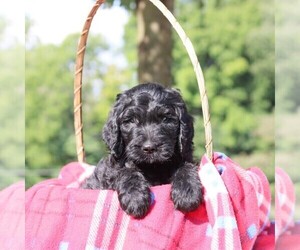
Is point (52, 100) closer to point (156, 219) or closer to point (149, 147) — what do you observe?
point (149, 147)

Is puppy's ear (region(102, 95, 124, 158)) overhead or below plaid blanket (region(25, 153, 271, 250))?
overhead

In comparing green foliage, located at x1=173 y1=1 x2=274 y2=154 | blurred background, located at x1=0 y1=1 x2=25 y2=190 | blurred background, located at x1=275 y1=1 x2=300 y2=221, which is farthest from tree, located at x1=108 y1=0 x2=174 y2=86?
green foliage, located at x1=173 y1=1 x2=274 y2=154

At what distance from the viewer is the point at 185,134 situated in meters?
3.34

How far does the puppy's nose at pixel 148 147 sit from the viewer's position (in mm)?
3176

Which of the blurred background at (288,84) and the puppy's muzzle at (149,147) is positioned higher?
the blurred background at (288,84)

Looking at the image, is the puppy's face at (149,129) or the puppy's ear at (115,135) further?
the puppy's ear at (115,135)

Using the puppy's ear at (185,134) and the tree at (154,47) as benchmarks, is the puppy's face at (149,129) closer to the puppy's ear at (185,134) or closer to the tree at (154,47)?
the puppy's ear at (185,134)

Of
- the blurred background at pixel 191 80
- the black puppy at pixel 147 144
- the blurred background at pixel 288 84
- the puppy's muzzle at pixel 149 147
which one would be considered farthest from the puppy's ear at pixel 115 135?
the blurred background at pixel 191 80

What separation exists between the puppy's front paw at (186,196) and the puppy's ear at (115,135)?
0.58 meters

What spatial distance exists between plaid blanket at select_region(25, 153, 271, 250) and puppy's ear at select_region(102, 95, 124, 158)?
0.37 metres

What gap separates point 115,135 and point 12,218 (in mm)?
873

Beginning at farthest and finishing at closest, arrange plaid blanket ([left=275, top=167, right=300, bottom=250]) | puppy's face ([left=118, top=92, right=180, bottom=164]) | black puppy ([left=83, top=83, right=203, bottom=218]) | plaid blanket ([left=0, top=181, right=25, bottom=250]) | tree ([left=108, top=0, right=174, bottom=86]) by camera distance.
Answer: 1. tree ([left=108, top=0, right=174, bottom=86])
2. plaid blanket ([left=275, top=167, right=300, bottom=250])
3. plaid blanket ([left=0, top=181, right=25, bottom=250])
4. puppy's face ([left=118, top=92, right=180, bottom=164])
5. black puppy ([left=83, top=83, right=203, bottom=218])

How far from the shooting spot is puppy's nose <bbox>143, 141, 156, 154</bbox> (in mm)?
3176

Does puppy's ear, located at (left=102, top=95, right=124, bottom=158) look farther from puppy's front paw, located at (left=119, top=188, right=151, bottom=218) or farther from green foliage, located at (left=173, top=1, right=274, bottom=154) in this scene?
green foliage, located at (left=173, top=1, right=274, bottom=154)
